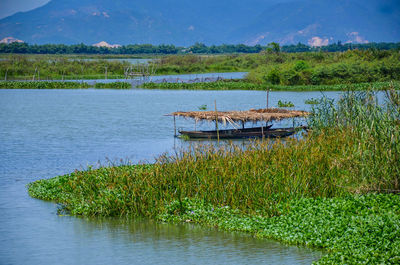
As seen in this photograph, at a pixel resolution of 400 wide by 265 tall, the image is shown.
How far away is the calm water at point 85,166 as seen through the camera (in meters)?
10.4

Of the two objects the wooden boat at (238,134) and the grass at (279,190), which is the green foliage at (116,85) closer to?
the wooden boat at (238,134)

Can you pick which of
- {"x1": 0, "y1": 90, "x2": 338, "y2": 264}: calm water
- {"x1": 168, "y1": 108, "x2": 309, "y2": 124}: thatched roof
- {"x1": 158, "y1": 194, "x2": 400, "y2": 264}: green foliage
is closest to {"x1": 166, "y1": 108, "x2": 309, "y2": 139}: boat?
{"x1": 168, "y1": 108, "x2": 309, "y2": 124}: thatched roof

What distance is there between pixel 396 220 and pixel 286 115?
15307 millimetres

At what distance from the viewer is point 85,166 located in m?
19.0

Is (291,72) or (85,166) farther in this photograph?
(291,72)

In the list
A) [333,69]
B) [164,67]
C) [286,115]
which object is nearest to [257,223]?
[286,115]

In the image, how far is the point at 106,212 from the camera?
40.6 feet

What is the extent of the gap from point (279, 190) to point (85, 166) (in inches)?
367

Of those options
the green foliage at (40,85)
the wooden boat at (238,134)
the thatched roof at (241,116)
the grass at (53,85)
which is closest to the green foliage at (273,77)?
the grass at (53,85)

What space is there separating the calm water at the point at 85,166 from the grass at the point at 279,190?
0.33 meters

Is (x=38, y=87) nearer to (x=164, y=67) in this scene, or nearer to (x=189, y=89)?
(x=189, y=89)

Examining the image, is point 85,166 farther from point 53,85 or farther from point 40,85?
point 40,85

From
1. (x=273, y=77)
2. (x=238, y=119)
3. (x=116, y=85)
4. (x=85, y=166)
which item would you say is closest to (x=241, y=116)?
(x=238, y=119)

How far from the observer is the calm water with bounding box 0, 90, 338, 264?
10.4 meters
